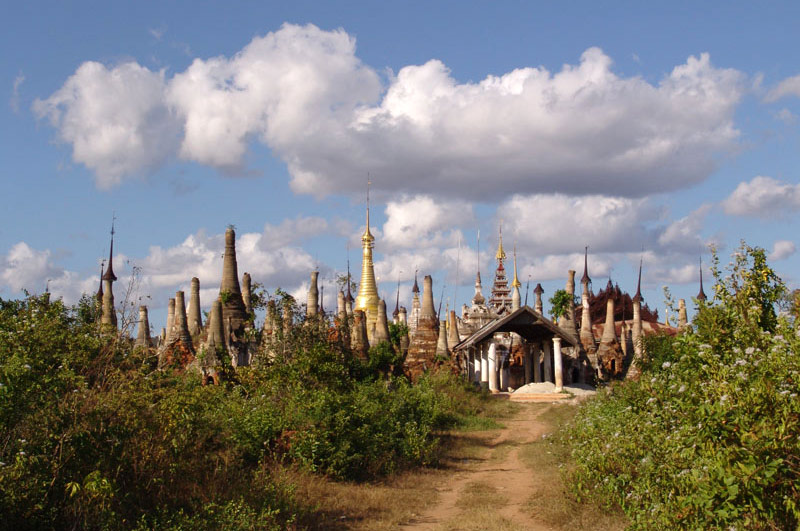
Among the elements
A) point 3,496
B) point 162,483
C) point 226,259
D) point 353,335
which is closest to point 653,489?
point 162,483

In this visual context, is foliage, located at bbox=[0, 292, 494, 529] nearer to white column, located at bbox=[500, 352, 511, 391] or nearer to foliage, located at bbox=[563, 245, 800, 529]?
foliage, located at bbox=[563, 245, 800, 529]

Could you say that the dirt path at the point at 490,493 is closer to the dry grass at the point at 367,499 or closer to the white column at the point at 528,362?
the dry grass at the point at 367,499

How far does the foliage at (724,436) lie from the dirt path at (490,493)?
5.77ft

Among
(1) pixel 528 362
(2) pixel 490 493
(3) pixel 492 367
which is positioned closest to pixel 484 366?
(3) pixel 492 367

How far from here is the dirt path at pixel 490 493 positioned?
977cm

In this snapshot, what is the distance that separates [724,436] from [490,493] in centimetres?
660

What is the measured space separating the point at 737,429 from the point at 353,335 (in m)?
22.8

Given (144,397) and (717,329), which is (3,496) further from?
(717,329)

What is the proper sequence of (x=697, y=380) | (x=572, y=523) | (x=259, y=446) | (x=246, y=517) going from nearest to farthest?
(x=697, y=380)
(x=246, y=517)
(x=572, y=523)
(x=259, y=446)

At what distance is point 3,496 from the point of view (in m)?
6.31

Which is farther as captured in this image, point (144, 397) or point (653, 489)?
point (144, 397)

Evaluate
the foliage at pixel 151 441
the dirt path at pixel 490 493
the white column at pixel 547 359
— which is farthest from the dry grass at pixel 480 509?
the white column at pixel 547 359

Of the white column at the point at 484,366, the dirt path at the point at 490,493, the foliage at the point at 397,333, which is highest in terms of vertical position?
the foliage at the point at 397,333

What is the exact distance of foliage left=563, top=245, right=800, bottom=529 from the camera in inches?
212
